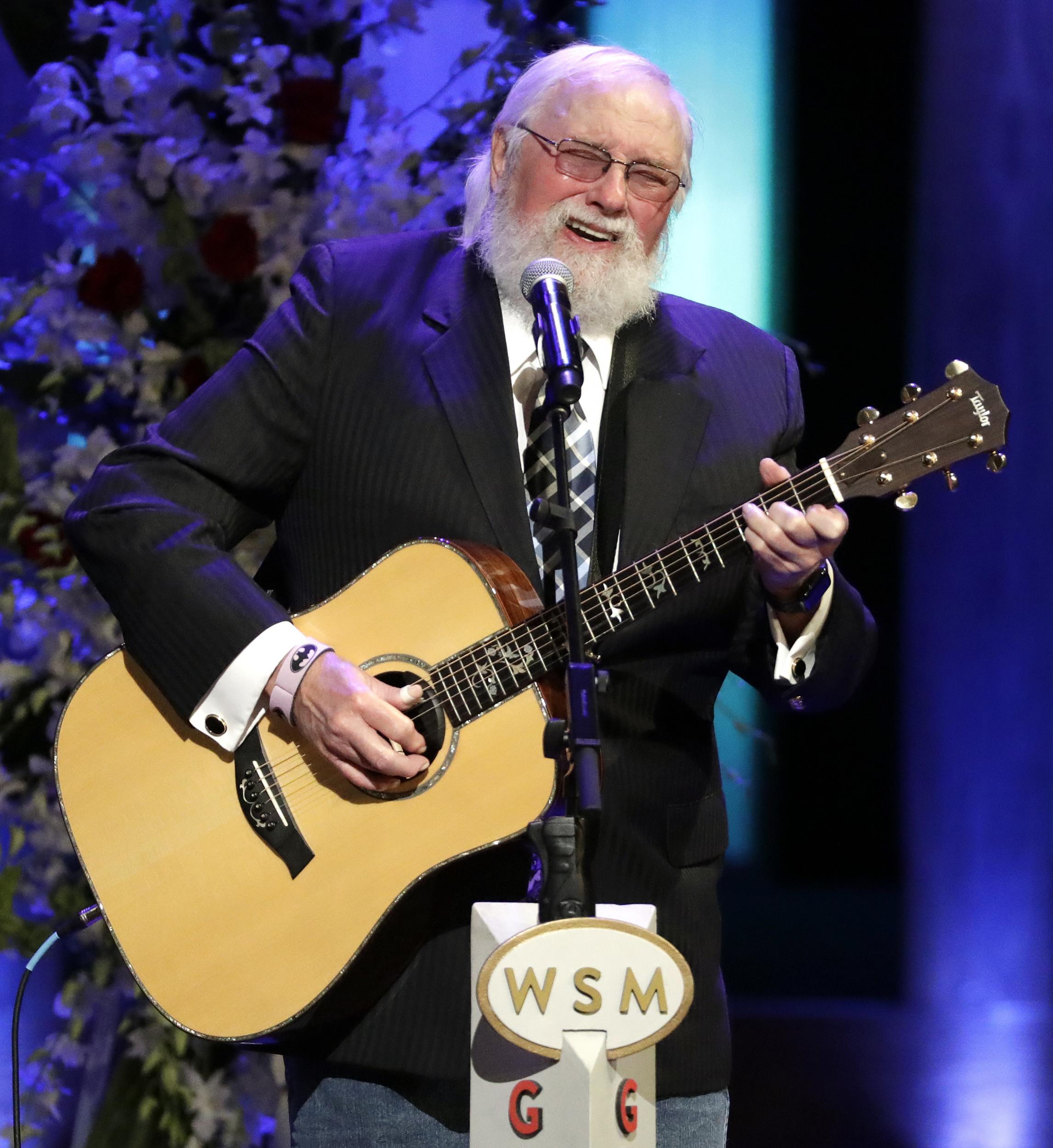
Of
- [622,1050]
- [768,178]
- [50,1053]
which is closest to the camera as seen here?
[622,1050]

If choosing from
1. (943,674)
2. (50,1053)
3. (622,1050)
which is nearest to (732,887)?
(943,674)

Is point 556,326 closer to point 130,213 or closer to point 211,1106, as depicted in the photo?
point 130,213

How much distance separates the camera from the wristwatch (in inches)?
80.6

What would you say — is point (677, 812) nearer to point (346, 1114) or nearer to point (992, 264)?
point (346, 1114)

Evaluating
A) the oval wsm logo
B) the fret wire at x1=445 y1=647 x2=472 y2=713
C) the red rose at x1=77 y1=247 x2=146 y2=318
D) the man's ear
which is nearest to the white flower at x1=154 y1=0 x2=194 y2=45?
the red rose at x1=77 y1=247 x2=146 y2=318

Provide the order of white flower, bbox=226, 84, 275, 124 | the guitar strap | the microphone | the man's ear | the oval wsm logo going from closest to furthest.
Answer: the oval wsm logo → the microphone → the guitar strap → the man's ear → white flower, bbox=226, 84, 275, 124

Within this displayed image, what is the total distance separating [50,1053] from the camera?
3.16 metres

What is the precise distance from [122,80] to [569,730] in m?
2.10

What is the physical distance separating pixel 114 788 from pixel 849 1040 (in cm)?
249

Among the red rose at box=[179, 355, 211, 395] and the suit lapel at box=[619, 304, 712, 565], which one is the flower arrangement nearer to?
the red rose at box=[179, 355, 211, 395]

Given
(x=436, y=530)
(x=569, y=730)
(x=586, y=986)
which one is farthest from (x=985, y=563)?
(x=586, y=986)

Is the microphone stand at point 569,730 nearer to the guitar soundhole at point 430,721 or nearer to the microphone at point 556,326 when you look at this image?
the microphone at point 556,326

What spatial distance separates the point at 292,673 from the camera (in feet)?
6.56

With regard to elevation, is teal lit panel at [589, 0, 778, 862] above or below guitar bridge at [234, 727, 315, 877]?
above
